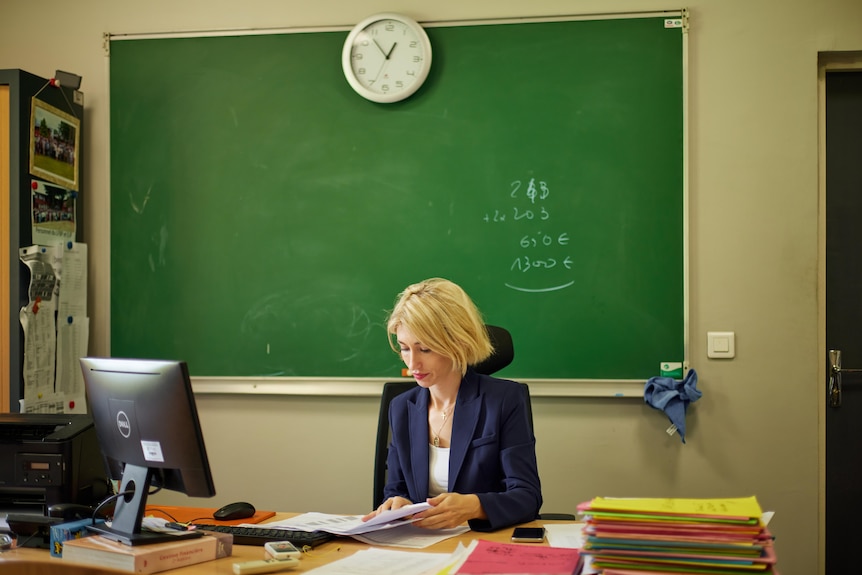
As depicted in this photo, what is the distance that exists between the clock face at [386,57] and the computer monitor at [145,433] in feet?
5.73

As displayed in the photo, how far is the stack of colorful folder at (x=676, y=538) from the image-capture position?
133cm

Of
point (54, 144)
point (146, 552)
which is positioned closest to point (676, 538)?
point (146, 552)

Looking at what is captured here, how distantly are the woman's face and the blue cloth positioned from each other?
43.9 inches

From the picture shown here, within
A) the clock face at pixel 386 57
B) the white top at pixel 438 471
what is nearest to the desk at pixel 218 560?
the white top at pixel 438 471

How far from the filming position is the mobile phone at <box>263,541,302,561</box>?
166 cm

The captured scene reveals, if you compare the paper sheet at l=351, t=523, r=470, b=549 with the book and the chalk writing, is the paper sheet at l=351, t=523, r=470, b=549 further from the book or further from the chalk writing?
the chalk writing

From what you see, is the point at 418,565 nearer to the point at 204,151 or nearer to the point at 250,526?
the point at 250,526

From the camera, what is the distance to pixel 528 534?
6.06 ft

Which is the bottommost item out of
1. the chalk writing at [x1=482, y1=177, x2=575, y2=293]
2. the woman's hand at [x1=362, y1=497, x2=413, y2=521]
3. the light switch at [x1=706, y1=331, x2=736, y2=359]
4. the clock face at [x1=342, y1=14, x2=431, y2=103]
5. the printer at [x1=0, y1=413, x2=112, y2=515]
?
the woman's hand at [x1=362, y1=497, x2=413, y2=521]

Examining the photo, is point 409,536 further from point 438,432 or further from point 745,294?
point 745,294

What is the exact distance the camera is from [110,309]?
3.40m

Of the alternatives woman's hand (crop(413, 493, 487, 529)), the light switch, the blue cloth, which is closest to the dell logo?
woman's hand (crop(413, 493, 487, 529))

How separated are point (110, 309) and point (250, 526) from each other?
5.97ft

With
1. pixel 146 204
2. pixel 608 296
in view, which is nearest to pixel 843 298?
pixel 608 296
